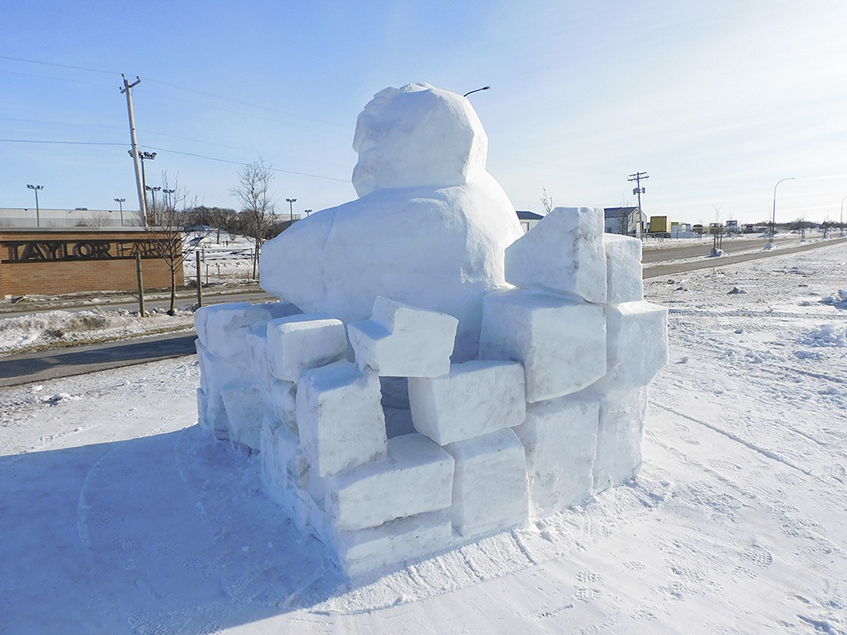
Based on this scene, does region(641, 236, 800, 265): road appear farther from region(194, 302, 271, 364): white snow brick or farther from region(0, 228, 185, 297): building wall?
region(194, 302, 271, 364): white snow brick

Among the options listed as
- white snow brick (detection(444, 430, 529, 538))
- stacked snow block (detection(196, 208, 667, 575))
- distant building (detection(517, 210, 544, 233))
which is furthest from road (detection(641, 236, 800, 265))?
white snow brick (detection(444, 430, 529, 538))

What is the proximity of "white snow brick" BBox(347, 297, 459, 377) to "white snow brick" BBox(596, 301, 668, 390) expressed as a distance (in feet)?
3.75

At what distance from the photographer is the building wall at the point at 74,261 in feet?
55.3

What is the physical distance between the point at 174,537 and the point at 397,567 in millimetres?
1364

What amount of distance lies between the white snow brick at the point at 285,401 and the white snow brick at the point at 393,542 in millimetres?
744

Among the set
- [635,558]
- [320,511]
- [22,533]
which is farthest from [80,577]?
[635,558]

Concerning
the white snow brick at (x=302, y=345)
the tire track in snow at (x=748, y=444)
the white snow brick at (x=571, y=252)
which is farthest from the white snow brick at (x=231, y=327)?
the tire track in snow at (x=748, y=444)

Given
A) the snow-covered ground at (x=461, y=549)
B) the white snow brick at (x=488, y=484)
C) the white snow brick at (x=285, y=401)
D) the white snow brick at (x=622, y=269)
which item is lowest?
the snow-covered ground at (x=461, y=549)

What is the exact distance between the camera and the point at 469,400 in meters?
2.71

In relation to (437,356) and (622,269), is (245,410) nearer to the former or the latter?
(437,356)

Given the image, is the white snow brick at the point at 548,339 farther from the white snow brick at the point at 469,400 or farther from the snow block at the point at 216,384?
the snow block at the point at 216,384

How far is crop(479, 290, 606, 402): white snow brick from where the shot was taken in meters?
2.86

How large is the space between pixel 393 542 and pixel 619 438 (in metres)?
1.64

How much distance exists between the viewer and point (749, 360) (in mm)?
6492
